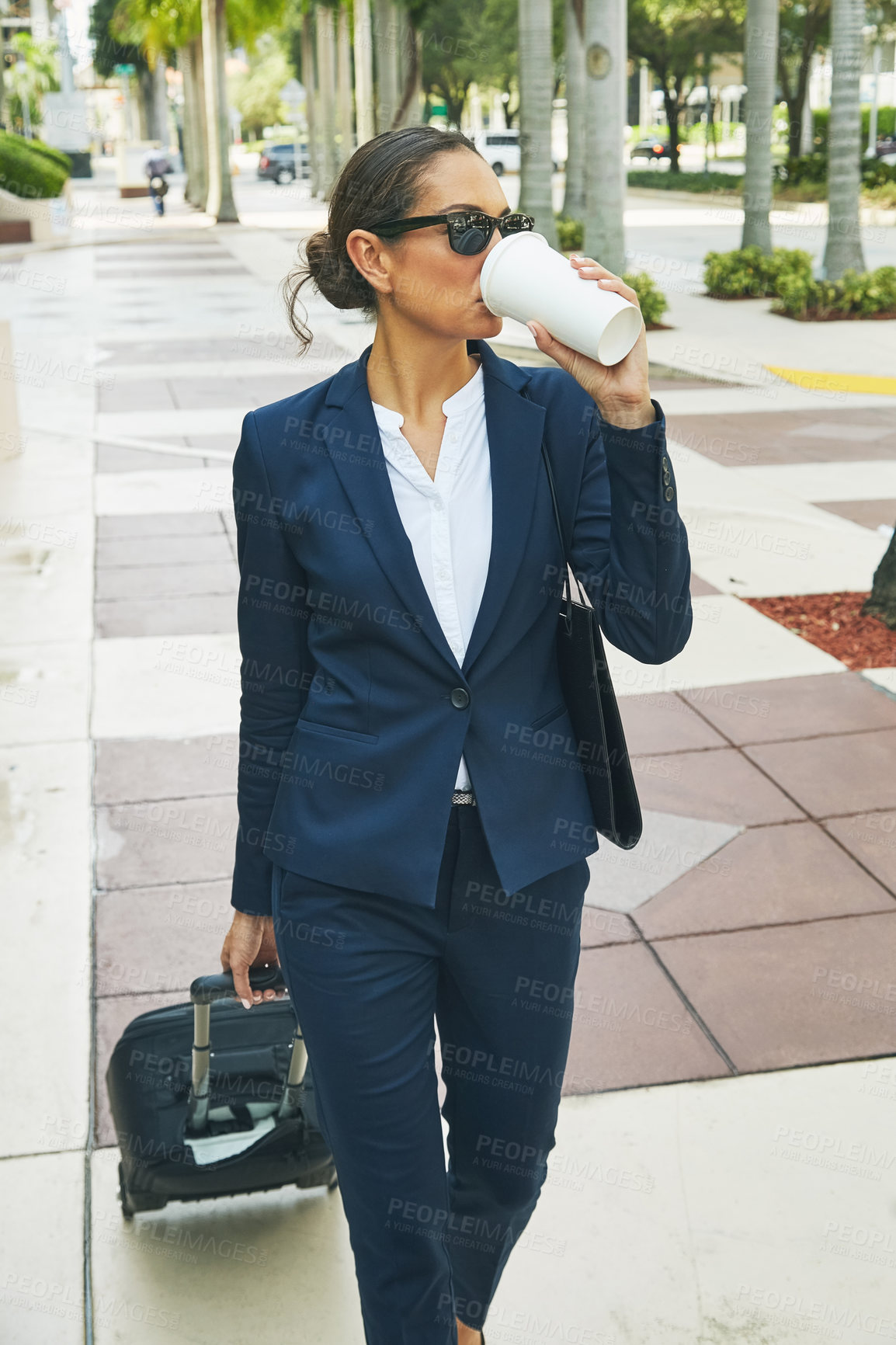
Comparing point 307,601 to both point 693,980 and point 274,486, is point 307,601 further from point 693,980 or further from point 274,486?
point 693,980

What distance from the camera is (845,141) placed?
54.5ft

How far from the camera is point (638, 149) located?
67.6 m

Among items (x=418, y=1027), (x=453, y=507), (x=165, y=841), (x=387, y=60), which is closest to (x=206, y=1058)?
(x=418, y=1027)

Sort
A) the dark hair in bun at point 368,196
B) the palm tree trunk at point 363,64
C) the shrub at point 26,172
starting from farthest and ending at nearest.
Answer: the shrub at point 26,172
the palm tree trunk at point 363,64
the dark hair in bun at point 368,196

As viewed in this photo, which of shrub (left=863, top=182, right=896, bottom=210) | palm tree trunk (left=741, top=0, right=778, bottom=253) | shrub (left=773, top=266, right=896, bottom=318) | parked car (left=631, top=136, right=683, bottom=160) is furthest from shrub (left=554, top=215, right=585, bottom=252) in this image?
parked car (left=631, top=136, right=683, bottom=160)

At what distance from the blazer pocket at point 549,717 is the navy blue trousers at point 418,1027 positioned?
0.55ft

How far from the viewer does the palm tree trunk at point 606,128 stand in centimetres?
1424

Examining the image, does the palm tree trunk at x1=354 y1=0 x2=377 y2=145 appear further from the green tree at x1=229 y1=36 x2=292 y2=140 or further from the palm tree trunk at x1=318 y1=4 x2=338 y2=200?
the green tree at x1=229 y1=36 x2=292 y2=140

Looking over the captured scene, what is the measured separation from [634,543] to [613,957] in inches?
90.4

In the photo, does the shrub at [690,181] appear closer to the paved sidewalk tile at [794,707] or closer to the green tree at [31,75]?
the green tree at [31,75]

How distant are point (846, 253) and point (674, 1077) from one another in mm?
16061

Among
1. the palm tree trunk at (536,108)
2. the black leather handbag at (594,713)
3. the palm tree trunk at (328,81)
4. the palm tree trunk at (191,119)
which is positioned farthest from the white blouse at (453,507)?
the palm tree trunk at (191,119)

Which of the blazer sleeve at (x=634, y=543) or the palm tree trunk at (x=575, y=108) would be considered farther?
the palm tree trunk at (x=575, y=108)

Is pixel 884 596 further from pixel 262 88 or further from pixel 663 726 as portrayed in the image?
pixel 262 88
